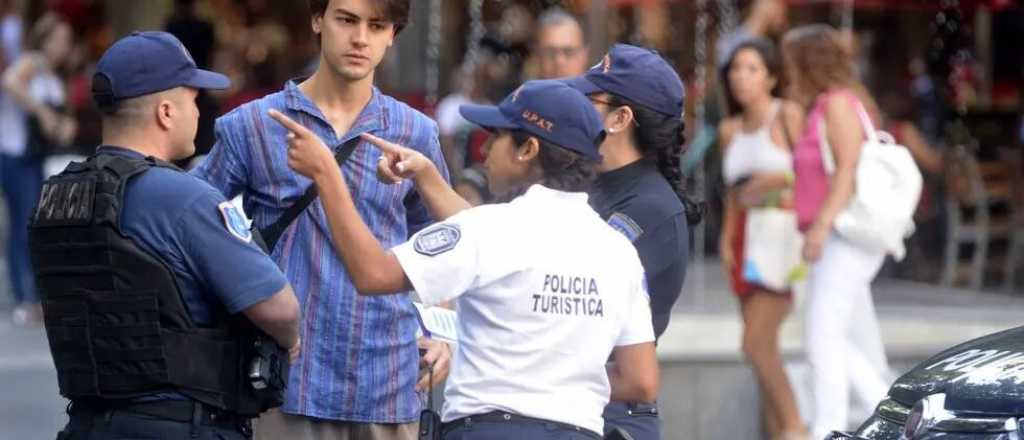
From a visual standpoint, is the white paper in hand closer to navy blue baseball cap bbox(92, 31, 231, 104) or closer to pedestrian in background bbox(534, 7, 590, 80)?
navy blue baseball cap bbox(92, 31, 231, 104)

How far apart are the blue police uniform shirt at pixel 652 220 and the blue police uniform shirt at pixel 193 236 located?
107 cm

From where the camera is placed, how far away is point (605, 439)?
4.18m

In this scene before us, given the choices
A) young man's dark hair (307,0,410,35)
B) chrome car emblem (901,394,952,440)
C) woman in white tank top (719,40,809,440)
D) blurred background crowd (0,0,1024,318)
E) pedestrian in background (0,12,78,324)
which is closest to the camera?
young man's dark hair (307,0,410,35)

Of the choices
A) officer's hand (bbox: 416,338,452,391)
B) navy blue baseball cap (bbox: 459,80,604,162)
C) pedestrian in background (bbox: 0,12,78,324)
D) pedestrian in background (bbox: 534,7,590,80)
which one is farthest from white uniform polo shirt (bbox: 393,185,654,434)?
pedestrian in background (bbox: 0,12,78,324)

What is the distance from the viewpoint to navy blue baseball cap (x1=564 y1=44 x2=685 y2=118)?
4.88m

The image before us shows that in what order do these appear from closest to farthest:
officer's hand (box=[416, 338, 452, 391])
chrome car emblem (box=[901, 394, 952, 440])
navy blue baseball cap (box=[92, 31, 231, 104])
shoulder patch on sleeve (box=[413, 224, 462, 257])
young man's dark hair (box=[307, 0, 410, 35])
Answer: shoulder patch on sleeve (box=[413, 224, 462, 257]), navy blue baseball cap (box=[92, 31, 231, 104]), young man's dark hair (box=[307, 0, 410, 35]), officer's hand (box=[416, 338, 452, 391]), chrome car emblem (box=[901, 394, 952, 440])

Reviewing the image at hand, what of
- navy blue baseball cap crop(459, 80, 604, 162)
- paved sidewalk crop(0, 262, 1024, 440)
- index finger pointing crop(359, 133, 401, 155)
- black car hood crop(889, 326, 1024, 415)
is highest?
navy blue baseball cap crop(459, 80, 604, 162)

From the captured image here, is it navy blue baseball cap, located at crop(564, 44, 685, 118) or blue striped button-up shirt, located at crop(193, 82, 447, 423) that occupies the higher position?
navy blue baseball cap, located at crop(564, 44, 685, 118)

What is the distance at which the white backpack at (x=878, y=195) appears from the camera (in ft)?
25.6

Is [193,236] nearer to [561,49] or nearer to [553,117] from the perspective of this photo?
[553,117]

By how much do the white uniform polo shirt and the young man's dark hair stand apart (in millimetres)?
841

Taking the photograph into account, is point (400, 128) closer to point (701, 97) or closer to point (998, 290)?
point (998, 290)

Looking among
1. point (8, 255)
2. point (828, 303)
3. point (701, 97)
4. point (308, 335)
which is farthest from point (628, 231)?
point (701, 97)

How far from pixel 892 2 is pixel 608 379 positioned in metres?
10.0
